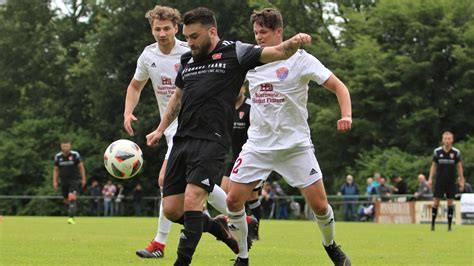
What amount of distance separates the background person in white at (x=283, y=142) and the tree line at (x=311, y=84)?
3003cm

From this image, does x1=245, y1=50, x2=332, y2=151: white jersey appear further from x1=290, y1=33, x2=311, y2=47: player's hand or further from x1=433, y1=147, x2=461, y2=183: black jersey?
x1=433, y1=147, x2=461, y2=183: black jersey

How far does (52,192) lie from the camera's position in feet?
163

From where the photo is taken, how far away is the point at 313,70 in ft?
30.9

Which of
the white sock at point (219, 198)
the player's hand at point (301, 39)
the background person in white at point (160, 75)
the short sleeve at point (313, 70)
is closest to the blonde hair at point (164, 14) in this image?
the background person in white at point (160, 75)

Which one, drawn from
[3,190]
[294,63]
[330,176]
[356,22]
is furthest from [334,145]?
[294,63]

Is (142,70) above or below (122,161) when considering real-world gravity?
above

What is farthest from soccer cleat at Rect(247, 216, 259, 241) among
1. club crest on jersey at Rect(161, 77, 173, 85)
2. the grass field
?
club crest on jersey at Rect(161, 77, 173, 85)

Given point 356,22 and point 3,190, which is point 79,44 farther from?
point 356,22

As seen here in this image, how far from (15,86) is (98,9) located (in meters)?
7.75

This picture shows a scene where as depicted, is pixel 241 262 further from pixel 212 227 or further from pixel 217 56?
pixel 217 56

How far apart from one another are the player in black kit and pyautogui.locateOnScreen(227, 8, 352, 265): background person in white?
3.51 ft

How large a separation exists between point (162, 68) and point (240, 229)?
2647mm

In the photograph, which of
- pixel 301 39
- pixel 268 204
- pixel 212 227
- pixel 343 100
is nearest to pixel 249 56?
pixel 301 39

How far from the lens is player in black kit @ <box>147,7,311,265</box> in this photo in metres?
8.03
